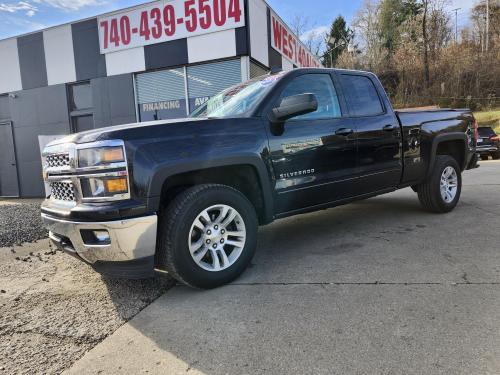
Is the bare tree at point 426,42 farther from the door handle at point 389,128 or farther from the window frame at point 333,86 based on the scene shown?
the window frame at point 333,86

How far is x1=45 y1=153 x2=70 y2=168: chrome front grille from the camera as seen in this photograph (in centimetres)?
333

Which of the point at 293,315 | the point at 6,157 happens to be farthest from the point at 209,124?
the point at 6,157

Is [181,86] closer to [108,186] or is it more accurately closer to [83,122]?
[83,122]

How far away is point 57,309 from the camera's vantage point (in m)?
3.36

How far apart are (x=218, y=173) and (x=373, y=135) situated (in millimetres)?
2044

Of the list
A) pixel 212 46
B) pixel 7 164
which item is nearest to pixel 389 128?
pixel 212 46

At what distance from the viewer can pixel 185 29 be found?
946 centimetres

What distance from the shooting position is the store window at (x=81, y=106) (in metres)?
11.1

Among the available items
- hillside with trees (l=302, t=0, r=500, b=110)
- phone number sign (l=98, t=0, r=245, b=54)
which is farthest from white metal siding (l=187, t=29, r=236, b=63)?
hillside with trees (l=302, t=0, r=500, b=110)

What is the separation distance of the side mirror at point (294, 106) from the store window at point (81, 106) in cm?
864

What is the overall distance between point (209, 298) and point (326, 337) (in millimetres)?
1091

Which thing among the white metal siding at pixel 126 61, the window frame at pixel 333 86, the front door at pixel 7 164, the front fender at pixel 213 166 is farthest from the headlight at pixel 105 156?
the front door at pixel 7 164

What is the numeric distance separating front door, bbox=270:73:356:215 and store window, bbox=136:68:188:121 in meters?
6.10

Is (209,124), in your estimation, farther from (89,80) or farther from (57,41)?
(57,41)
